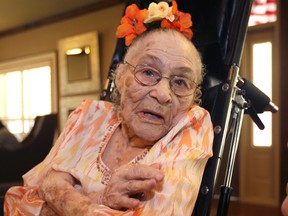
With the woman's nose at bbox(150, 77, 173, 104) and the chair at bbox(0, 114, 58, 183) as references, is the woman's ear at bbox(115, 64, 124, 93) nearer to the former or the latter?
the woman's nose at bbox(150, 77, 173, 104)

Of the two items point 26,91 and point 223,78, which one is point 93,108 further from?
point 26,91

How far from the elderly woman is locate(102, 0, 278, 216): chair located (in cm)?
11

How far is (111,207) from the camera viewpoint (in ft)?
3.21

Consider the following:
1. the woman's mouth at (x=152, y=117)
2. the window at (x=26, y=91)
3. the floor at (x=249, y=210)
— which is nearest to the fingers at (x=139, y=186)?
the woman's mouth at (x=152, y=117)

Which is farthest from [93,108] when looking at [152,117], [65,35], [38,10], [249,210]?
[38,10]

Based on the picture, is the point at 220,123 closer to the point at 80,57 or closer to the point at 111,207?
the point at 111,207

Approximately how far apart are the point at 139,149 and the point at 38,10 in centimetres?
511

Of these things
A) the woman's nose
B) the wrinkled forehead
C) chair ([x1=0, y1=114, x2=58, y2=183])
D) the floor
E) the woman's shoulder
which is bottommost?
the floor

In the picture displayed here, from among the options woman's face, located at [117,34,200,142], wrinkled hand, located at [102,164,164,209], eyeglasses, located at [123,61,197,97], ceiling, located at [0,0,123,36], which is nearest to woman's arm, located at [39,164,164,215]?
wrinkled hand, located at [102,164,164,209]

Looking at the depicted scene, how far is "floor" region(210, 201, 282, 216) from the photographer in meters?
4.01

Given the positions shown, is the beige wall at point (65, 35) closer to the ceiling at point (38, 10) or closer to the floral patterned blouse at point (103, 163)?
the ceiling at point (38, 10)

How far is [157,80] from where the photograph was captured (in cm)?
112

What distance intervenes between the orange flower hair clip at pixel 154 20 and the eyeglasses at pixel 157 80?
130 mm

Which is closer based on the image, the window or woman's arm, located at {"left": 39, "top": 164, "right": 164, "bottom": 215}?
woman's arm, located at {"left": 39, "top": 164, "right": 164, "bottom": 215}
